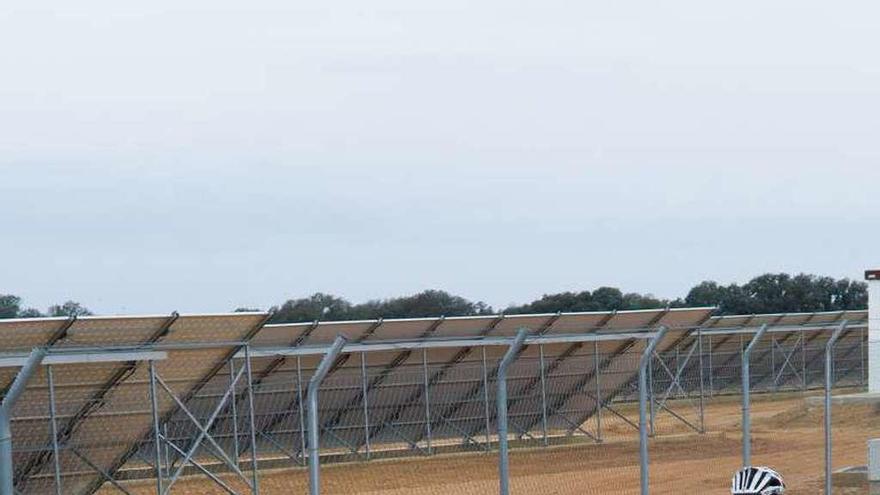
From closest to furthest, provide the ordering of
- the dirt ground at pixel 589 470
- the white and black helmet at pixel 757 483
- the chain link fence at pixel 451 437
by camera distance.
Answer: the white and black helmet at pixel 757 483 → the dirt ground at pixel 589 470 → the chain link fence at pixel 451 437

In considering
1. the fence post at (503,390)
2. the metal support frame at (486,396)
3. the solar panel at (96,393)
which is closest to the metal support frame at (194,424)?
the solar panel at (96,393)

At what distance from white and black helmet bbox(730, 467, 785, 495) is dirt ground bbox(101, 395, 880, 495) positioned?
12.6 meters

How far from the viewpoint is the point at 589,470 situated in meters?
21.7

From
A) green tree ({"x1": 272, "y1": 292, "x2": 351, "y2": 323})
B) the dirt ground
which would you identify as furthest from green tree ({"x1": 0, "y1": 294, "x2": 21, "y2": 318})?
the dirt ground

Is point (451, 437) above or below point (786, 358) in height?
below

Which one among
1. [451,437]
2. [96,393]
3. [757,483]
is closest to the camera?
[757,483]

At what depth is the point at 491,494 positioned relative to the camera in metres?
20.0

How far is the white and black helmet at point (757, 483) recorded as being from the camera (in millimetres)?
6820

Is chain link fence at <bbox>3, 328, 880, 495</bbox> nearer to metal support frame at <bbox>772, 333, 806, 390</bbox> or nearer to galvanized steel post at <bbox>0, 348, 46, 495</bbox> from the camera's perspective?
galvanized steel post at <bbox>0, 348, 46, 495</bbox>

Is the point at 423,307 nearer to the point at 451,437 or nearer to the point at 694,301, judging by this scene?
the point at 694,301

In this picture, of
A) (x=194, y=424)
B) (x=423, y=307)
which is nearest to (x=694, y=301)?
(x=423, y=307)

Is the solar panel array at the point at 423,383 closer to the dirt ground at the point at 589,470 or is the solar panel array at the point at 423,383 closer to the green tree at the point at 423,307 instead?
the dirt ground at the point at 589,470

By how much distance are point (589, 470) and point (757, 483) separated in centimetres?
1506

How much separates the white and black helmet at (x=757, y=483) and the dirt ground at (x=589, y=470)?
12645 millimetres
